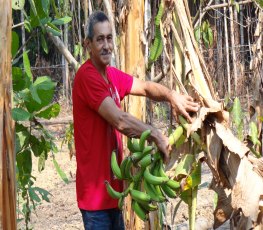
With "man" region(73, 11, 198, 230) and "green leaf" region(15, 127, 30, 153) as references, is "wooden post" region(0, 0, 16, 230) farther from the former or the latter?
"green leaf" region(15, 127, 30, 153)

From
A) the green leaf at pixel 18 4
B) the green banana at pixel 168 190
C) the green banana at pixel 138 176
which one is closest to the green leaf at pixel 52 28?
the green leaf at pixel 18 4

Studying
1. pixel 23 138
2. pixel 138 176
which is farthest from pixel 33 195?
pixel 138 176

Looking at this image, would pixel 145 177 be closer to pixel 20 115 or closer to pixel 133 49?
pixel 20 115

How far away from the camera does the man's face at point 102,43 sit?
2658 millimetres

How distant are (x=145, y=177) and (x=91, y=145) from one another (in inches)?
13.5

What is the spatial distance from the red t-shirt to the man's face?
5cm

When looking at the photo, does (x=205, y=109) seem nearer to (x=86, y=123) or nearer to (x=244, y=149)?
(x=244, y=149)

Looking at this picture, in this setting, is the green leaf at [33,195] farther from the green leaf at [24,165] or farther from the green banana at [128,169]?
the green banana at [128,169]

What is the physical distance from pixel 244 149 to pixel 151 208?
1.39ft

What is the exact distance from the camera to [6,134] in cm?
171

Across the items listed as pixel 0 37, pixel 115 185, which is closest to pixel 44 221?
pixel 115 185

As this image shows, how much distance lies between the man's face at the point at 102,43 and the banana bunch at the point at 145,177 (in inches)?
14.4

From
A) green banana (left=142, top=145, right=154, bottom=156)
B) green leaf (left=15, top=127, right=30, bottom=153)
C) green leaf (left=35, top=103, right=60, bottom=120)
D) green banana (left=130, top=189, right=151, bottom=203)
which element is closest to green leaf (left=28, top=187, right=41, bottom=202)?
green leaf (left=15, top=127, right=30, bottom=153)

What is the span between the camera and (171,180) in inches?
94.8
